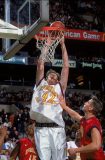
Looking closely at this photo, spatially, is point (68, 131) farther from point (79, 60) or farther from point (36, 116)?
point (36, 116)

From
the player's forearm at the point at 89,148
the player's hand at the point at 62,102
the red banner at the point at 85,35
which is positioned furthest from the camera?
the red banner at the point at 85,35

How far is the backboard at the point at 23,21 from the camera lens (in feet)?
16.2

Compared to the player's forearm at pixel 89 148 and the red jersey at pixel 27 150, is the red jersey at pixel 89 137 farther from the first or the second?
the red jersey at pixel 27 150

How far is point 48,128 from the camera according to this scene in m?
4.96

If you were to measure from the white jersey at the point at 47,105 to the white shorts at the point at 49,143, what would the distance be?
109 mm

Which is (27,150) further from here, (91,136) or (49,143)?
(91,136)

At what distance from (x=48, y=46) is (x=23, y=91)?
41.0 ft

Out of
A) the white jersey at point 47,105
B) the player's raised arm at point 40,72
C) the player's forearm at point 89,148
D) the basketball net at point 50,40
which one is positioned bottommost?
the player's forearm at point 89,148

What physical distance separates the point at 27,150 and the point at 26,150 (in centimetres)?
2

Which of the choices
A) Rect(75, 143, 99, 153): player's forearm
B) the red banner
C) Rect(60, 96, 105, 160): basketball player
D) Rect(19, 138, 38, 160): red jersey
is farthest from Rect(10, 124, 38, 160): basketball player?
the red banner

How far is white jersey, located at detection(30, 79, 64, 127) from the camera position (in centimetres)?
493

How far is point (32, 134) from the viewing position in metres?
5.37

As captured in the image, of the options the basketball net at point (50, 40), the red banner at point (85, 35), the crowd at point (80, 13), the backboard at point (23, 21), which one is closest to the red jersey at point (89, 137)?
the backboard at point (23, 21)

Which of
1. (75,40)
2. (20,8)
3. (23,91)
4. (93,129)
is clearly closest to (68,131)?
(23,91)
